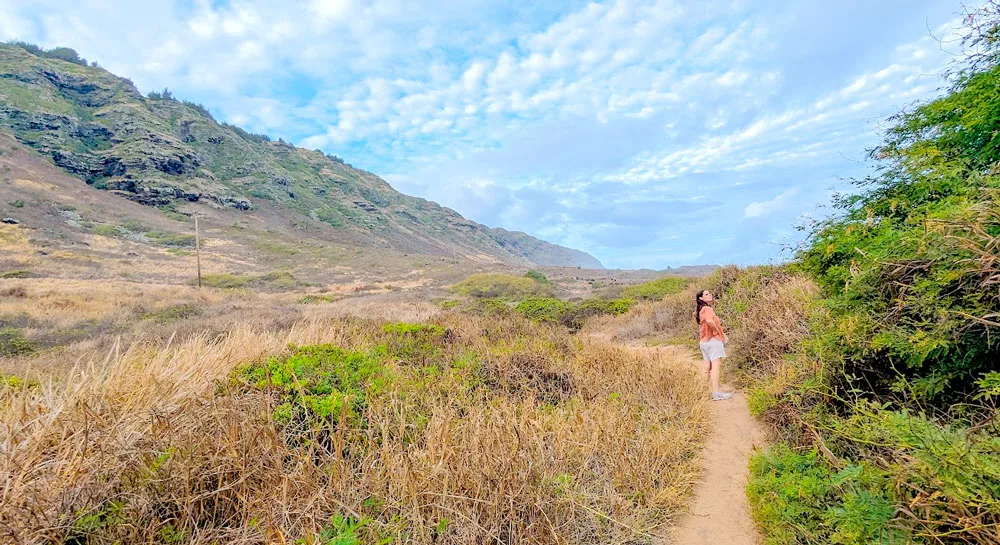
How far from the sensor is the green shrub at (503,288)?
24.2m

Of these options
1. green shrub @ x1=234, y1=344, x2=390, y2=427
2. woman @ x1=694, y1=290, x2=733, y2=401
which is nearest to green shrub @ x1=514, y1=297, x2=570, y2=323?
woman @ x1=694, y1=290, x2=733, y2=401

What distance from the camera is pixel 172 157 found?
6162 centimetres

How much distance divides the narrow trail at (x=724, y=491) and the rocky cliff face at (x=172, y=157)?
66.7m

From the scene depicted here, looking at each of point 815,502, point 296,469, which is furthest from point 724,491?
point 296,469

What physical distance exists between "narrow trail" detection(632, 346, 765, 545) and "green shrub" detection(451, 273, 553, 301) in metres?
17.8

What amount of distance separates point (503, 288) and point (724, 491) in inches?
880

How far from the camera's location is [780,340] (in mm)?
6039

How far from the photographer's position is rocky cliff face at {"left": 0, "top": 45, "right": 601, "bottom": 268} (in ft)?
185

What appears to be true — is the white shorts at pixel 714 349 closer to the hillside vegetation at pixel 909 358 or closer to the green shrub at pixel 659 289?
the hillside vegetation at pixel 909 358

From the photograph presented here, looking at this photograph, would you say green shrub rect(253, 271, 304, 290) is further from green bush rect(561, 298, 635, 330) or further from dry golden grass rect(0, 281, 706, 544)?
dry golden grass rect(0, 281, 706, 544)

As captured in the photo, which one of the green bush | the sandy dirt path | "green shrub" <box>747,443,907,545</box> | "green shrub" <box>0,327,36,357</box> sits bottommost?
the sandy dirt path

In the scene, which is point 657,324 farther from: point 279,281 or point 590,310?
point 279,281

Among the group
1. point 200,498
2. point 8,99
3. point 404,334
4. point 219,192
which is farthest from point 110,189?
point 200,498

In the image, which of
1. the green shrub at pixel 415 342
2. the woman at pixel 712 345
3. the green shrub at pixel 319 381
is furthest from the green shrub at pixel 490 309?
the green shrub at pixel 319 381
